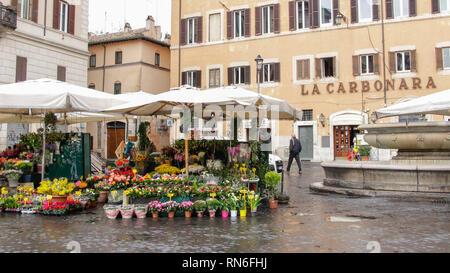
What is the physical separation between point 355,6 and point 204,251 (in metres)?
24.8

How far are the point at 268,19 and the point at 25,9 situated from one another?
49.2 feet

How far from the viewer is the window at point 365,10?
26.3m

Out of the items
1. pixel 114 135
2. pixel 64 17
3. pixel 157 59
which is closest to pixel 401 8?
pixel 157 59

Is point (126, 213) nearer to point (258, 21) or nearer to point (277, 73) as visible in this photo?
point (277, 73)

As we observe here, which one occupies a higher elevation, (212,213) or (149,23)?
(149,23)

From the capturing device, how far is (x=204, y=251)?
5070 mm

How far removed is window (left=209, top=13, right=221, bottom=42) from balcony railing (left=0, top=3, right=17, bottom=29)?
1347 cm

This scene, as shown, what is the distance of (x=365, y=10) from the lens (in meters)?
26.5

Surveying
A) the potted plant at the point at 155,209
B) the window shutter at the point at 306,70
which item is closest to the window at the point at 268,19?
the window shutter at the point at 306,70

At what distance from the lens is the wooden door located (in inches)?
1356

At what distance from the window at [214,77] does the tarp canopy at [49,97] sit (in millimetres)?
20532

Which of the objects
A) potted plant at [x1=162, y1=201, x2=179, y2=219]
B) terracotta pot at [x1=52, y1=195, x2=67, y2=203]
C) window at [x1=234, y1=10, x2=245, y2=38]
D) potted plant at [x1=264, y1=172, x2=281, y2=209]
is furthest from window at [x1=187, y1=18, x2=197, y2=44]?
potted plant at [x1=162, y1=201, x2=179, y2=219]

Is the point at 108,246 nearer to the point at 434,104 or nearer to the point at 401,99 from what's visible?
the point at 434,104
